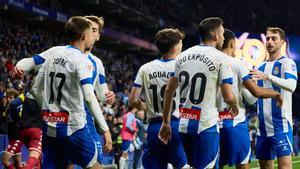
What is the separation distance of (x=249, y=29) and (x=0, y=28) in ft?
90.3

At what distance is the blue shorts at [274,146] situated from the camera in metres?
7.89

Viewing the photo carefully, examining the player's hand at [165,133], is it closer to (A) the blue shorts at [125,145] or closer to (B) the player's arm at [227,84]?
(B) the player's arm at [227,84]

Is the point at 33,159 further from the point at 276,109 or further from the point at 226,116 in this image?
the point at 276,109

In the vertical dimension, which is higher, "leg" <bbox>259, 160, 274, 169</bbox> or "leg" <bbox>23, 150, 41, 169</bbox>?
"leg" <bbox>259, 160, 274, 169</bbox>

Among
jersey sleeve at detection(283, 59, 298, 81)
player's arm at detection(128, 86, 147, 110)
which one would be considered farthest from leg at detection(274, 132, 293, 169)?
player's arm at detection(128, 86, 147, 110)

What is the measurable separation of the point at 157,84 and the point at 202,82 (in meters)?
1.20

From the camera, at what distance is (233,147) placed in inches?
293

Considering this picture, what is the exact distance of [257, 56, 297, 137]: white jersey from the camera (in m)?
8.01

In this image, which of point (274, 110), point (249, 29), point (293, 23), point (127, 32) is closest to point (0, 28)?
point (127, 32)

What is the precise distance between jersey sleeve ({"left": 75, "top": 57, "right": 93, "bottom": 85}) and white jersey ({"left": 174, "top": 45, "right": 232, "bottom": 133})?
91 cm

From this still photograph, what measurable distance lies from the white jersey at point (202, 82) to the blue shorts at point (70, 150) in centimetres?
97

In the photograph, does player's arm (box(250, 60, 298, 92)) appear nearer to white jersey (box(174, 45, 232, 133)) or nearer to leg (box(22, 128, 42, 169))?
white jersey (box(174, 45, 232, 133))

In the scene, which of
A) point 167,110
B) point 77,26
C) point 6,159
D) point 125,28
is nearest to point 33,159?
point 6,159

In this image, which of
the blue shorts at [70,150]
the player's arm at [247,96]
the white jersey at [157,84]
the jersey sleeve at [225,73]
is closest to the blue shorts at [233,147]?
the player's arm at [247,96]
